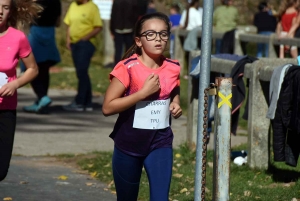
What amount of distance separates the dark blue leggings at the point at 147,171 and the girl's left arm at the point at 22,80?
1.08 metres

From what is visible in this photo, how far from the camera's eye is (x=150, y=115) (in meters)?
5.13

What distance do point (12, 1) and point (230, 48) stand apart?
37.0 ft

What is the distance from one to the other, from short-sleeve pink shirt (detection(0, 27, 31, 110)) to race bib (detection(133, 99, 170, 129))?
1.24 m

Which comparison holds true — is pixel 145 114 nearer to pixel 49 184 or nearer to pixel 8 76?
pixel 8 76

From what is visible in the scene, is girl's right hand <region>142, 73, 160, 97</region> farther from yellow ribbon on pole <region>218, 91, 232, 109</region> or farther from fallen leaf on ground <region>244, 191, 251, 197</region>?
fallen leaf on ground <region>244, 191, 251, 197</region>

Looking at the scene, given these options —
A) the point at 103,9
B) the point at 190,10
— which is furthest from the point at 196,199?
the point at 103,9

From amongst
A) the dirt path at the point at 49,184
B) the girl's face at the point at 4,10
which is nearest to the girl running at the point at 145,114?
the girl's face at the point at 4,10

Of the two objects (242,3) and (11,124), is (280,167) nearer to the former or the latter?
(11,124)

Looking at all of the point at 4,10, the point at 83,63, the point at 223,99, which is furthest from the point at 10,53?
the point at 83,63

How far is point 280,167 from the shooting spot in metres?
8.23

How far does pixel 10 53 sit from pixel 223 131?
1955 millimetres

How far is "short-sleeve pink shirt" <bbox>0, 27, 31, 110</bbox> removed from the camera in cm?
594

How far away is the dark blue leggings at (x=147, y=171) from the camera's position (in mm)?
5098

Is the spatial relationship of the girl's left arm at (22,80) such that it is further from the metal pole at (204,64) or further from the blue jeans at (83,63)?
the blue jeans at (83,63)
